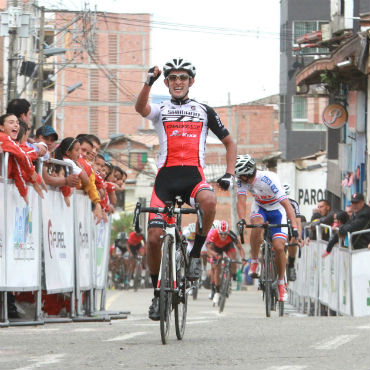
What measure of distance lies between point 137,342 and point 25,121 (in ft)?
15.3

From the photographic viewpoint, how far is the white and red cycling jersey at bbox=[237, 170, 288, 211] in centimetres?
1777

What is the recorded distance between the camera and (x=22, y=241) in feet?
45.5

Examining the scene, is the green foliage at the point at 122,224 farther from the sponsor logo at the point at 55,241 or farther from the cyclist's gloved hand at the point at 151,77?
the cyclist's gloved hand at the point at 151,77

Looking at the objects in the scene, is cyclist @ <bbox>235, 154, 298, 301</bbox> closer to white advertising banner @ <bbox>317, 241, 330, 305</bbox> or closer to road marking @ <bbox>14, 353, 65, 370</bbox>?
white advertising banner @ <bbox>317, 241, 330, 305</bbox>

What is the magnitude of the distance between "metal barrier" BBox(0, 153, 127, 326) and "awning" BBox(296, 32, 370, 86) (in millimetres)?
18015

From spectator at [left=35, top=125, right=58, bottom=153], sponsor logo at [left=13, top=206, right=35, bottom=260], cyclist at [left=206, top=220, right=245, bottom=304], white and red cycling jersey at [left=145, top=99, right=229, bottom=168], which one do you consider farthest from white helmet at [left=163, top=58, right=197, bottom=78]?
cyclist at [left=206, top=220, right=245, bottom=304]

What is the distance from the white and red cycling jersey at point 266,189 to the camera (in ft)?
58.3

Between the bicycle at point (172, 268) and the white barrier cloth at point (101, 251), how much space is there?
6051 millimetres

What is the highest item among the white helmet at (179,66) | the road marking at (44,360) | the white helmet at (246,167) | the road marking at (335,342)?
the white helmet at (179,66)

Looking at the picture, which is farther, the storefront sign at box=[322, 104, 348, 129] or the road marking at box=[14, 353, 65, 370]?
the storefront sign at box=[322, 104, 348, 129]

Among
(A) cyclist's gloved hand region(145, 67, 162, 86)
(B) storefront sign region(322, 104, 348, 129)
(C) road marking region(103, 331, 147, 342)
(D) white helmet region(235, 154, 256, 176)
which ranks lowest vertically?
(C) road marking region(103, 331, 147, 342)

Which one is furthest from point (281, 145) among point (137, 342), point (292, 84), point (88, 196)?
point (137, 342)

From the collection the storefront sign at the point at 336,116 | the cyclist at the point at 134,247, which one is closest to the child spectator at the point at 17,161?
the storefront sign at the point at 336,116

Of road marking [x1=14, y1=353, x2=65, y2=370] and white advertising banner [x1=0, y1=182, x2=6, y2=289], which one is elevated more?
white advertising banner [x1=0, y1=182, x2=6, y2=289]
